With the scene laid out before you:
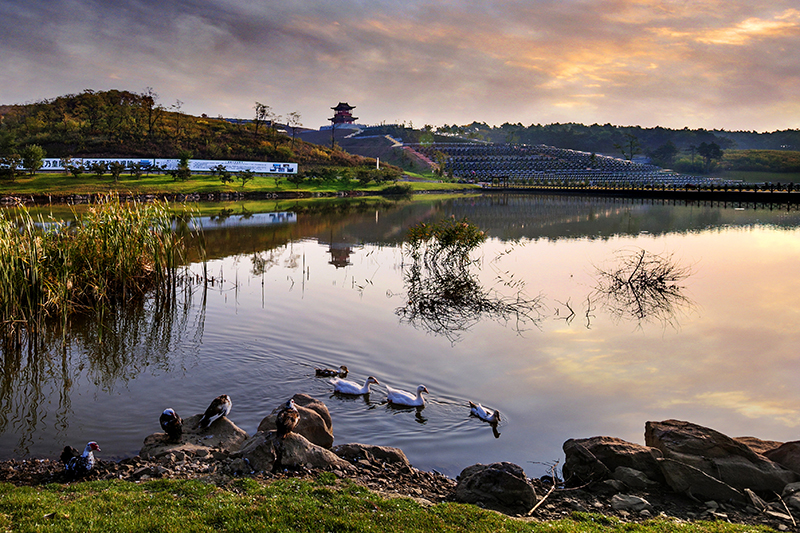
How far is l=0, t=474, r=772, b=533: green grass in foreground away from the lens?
5031 mm

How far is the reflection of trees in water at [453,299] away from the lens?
14.6m

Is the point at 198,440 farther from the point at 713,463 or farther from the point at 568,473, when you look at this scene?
the point at 713,463

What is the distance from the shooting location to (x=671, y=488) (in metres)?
6.71

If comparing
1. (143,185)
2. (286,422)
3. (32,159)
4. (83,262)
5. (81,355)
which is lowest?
(81,355)

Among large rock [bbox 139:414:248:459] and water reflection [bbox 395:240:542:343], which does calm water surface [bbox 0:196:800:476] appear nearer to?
water reflection [bbox 395:240:542:343]

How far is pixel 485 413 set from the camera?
28.5 ft

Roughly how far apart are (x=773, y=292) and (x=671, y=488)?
1476 centimetres

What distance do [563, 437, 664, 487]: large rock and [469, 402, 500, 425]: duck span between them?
1531 millimetres

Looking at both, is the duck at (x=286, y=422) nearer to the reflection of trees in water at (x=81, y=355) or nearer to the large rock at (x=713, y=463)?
the reflection of trees in water at (x=81, y=355)

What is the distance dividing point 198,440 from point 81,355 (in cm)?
518

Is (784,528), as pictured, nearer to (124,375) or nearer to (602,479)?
(602,479)

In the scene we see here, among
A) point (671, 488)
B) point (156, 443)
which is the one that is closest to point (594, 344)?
point (671, 488)

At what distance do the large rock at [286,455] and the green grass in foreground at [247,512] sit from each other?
0.48 m

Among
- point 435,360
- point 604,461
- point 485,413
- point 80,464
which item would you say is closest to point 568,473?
point 604,461
